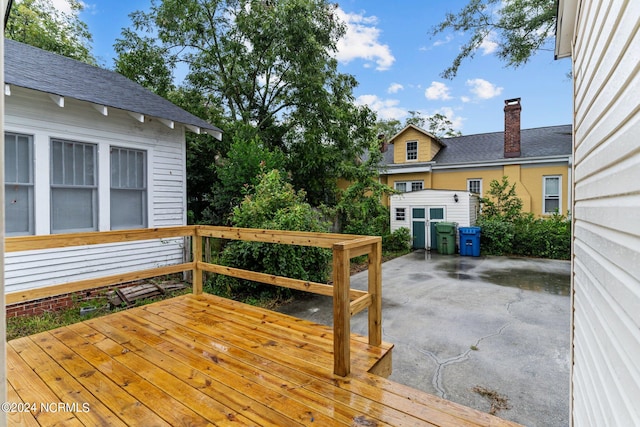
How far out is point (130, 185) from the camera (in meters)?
5.76

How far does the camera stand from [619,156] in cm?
107

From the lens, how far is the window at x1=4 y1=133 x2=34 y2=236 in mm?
4395

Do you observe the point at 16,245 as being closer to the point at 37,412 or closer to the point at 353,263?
the point at 37,412

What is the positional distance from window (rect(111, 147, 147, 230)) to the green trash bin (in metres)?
8.80

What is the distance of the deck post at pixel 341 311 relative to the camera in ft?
7.22

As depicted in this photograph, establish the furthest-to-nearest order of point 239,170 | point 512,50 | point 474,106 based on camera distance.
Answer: point 474,106
point 512,50
point 239,170

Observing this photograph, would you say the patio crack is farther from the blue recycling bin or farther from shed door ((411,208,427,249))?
shed door ((411,208,427,249))

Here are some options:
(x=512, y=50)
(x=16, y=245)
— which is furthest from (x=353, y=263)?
(x=512, y=50)

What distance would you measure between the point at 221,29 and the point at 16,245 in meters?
11.6

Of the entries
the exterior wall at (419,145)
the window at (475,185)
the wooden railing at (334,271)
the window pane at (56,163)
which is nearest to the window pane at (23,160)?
the window pane at (56,163)

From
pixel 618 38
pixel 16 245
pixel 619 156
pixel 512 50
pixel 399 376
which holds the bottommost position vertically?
pixel 399 376

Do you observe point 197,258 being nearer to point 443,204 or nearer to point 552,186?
point 443,204

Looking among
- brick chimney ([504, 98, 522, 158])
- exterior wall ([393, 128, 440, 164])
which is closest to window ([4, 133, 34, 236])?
exterior wall ([393, 128, 440, 164])

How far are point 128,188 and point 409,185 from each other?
40.7 ft
